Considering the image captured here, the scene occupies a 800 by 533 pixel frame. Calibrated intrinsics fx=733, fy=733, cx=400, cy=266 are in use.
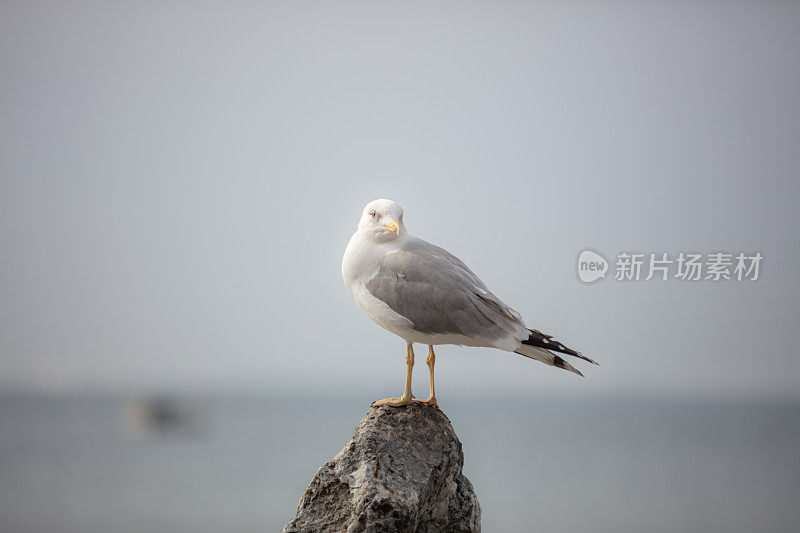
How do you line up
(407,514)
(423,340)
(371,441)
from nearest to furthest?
1. (407,514)
2. (371,441)
3. (423,340)

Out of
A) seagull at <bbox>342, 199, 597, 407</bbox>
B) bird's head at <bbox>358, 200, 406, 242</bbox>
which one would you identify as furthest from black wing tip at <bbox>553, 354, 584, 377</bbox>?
bird's head at <bbox>358, 200, 406, 242</bbox>

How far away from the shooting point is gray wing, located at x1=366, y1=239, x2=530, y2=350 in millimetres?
4059

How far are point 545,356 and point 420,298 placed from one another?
0.78 m

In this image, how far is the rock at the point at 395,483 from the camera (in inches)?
145

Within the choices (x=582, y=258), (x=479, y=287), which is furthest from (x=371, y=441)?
(x=582, y=258)

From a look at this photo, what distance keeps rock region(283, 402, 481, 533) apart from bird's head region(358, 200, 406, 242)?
1.00m

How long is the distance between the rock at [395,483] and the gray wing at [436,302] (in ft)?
1.88

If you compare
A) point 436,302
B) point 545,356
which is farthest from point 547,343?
point 436,302

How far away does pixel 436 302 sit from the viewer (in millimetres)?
4055

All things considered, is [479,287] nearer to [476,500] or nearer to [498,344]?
[498,344]

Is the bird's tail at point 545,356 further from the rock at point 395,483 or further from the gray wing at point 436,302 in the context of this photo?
the rock at point 395,483

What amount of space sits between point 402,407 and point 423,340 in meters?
0.41

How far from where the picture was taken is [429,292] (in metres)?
4.06

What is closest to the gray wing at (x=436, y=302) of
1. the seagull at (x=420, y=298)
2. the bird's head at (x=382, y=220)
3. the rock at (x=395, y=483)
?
the seagull at (x=420, y=298)
